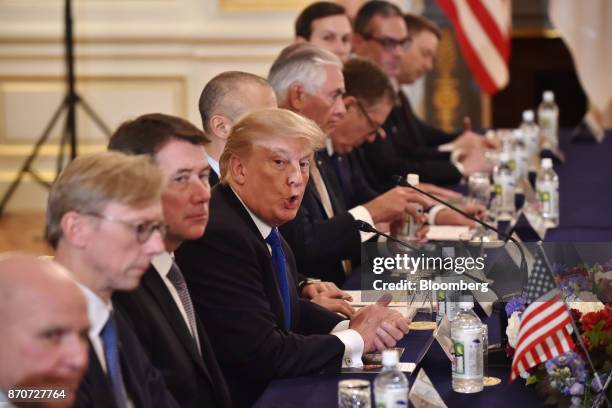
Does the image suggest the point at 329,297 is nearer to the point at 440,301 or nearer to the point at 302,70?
the point at 440,301

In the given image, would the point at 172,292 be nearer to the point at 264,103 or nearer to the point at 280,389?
the point at 280,389

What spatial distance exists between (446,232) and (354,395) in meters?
2.39

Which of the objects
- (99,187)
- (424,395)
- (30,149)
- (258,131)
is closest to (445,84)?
(30,149)

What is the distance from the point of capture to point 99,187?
2.34m

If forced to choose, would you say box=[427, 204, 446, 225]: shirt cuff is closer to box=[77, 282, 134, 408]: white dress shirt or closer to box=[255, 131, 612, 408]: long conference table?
box=[255, 131, 612, 408]: long conference table

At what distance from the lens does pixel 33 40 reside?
902 centimetres

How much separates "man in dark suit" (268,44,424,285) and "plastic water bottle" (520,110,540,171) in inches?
79.4

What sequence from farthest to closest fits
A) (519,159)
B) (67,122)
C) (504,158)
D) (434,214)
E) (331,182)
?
(67,122)
(519,159)
(504,158)
(434,214)
(331,182)

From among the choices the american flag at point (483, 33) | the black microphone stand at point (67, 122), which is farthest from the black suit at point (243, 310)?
the american flag at point (483, 33)

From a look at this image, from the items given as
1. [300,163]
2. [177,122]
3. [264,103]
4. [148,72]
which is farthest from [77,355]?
[148,72]

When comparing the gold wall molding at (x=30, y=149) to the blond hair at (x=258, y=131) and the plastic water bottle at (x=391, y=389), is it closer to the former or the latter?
the blond hair at (x=258, y=131)

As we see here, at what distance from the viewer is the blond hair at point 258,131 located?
3.26 metres

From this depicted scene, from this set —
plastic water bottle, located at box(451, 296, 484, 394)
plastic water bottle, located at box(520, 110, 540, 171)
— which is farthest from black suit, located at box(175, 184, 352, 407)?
plastic water bottle, located at box(520, 110, 540, 171)

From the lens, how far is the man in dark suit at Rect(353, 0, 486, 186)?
6402mm
